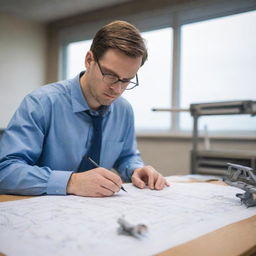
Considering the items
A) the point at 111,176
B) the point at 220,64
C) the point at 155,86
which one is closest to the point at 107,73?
the point at 111,176

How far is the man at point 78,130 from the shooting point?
0.97 meters

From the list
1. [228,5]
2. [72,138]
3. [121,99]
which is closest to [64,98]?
[72,138]

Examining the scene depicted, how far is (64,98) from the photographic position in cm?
130

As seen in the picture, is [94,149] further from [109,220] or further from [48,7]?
[48,7]

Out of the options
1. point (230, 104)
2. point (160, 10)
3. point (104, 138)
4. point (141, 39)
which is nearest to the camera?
point (141, 39)

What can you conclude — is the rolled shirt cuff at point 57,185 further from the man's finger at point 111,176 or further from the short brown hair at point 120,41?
the short brown hair at point 120,41

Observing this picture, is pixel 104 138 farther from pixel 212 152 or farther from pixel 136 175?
pixel 212 152

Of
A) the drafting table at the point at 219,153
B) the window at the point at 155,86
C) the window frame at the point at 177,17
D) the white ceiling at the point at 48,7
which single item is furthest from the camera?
the white ceiling at the point at 48,7

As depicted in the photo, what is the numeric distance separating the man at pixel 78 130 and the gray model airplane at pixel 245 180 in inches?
10.3

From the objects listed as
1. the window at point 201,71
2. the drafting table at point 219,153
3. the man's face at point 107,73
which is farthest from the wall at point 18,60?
the man's face at point 107,73

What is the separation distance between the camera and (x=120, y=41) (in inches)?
45.3

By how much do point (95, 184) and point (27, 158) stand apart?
30cm

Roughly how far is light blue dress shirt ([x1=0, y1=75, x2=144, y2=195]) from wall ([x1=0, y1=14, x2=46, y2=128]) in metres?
3.10

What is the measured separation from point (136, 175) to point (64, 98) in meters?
0.42
